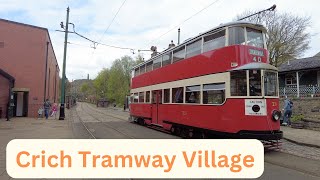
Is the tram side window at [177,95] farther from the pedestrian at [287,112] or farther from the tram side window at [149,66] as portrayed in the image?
the pedestrian at [287,112]

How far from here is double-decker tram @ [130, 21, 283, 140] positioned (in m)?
10.2

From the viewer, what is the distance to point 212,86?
11414 millimetres

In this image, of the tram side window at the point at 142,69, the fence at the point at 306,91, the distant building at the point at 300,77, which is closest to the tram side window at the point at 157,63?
the tram side window at the point at 142,69

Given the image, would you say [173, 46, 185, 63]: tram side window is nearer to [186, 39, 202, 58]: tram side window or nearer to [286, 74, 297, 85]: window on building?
[186, 39, 202, 58]: tram side window

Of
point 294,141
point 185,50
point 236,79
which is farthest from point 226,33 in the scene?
point 294,141

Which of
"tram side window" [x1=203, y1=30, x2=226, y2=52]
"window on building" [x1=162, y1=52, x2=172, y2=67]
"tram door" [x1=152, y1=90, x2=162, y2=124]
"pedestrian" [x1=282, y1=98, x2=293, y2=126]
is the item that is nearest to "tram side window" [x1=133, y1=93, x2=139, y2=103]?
"tram door" [x1=152, y1=90, x2=162, y2=124]

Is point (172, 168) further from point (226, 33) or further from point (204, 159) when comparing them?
point (226, 33)

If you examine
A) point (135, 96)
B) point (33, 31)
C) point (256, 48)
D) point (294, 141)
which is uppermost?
point (33, 31)

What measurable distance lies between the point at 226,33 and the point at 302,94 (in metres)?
15.0

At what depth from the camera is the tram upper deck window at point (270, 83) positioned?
33.7ft

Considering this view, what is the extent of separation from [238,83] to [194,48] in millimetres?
3280

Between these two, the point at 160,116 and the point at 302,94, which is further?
the point at 302,94

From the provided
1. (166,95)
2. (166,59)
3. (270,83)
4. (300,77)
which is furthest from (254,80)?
(300,77)

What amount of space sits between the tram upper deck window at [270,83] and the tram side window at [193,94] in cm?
282
